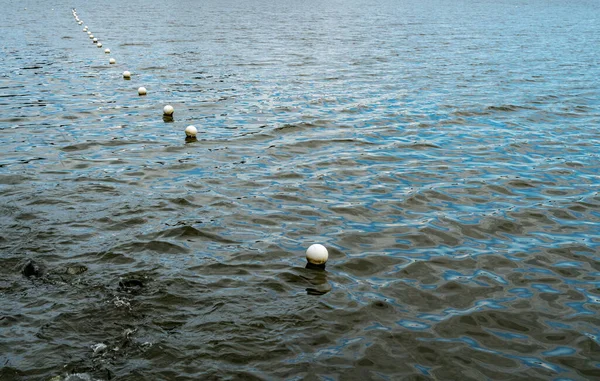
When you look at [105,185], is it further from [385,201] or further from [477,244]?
[477,244]

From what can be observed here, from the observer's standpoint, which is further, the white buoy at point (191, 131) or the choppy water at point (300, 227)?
the white buoy at point (191, 131)

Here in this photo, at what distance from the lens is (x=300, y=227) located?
11258 mm

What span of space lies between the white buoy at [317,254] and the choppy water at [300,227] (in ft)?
0.72

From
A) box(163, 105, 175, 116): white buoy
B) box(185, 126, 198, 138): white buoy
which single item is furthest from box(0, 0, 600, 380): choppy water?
box(163, 105, 175, 116): white buoy

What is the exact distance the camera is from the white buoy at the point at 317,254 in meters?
9.57

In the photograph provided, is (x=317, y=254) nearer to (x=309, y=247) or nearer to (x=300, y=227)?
(x=309, y=247)

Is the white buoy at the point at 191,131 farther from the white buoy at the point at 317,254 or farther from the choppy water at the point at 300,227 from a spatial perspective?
the white buoy at the point at 317,254

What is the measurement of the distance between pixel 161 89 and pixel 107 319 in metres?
16.3

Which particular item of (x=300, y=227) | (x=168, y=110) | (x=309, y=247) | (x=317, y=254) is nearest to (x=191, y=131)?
(x=168, y=110)

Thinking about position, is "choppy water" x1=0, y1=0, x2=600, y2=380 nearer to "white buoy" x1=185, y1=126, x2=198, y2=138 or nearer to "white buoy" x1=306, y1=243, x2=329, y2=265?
"white buoy" x1=306, y1=243, x2=329, y2=265

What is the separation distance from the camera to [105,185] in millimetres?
13094

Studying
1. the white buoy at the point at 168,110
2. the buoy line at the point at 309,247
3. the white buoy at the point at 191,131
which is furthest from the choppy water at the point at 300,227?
the white buoy at the point at 168,110

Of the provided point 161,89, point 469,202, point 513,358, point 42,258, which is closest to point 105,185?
point 42,258

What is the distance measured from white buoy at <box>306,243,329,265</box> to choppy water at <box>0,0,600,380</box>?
22 cm
